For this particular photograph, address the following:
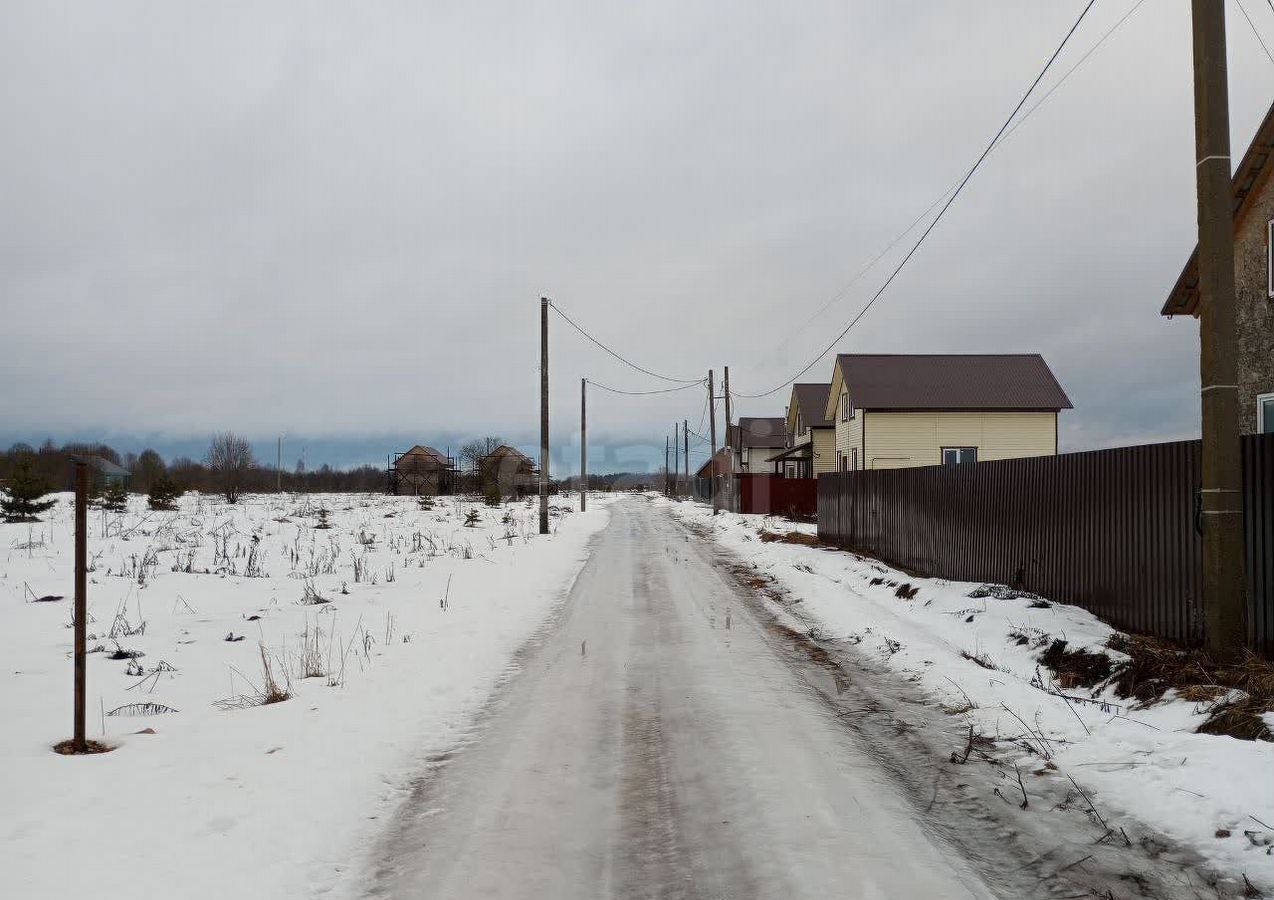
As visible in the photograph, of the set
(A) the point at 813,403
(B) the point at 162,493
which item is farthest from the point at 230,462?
→ (A) the point at 813,403

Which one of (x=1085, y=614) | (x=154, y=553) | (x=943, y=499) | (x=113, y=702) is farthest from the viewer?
(x=154, y=553)

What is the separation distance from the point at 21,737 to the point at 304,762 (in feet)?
6.67

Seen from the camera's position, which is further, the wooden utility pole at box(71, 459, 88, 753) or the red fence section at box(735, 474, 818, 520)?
the red fence section at box(735, 474, 818, 520)

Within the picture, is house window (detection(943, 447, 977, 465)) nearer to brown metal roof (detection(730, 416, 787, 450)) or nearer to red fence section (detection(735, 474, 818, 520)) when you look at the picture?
red fence section (detection(735, 474, 818, 520))

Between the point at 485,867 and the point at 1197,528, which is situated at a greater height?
the point at 1197,528

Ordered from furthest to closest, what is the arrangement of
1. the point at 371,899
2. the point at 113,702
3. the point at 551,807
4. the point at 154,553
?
1. the point at 154,553
2. the point at 113,702
3. the point at 551,807
4. the point at 371,899

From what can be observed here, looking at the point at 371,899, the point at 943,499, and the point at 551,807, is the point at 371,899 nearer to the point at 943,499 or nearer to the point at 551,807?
the point at 551,807

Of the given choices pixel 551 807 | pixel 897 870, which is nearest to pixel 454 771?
pixel 551 807

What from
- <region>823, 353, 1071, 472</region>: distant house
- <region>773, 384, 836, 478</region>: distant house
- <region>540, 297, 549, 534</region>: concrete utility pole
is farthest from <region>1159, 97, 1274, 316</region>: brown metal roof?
<region>773, 384, 836, 478</region>: distant house

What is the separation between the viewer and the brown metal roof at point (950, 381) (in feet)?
105

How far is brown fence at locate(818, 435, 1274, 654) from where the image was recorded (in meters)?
6.17

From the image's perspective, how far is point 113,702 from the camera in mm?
5641

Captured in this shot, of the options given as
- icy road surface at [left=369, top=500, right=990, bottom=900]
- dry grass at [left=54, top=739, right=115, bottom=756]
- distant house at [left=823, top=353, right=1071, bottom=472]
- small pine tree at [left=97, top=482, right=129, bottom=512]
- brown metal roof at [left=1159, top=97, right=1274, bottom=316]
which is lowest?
icy road surface at [left=369, top=500, right=990, bottom=900]

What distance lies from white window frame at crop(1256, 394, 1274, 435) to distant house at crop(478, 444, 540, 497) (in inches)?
1685
